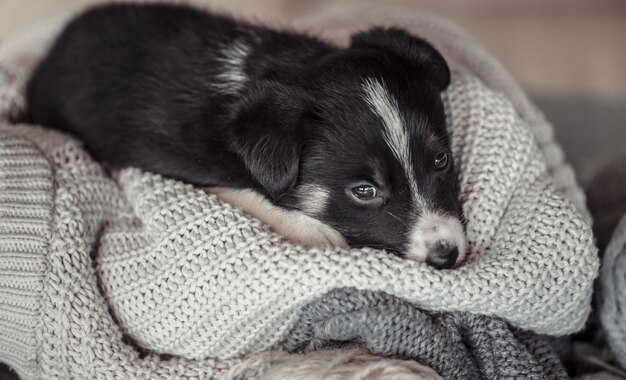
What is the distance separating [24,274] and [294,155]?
0.71 meters

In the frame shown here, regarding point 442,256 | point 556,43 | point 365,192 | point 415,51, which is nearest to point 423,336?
point 442,256

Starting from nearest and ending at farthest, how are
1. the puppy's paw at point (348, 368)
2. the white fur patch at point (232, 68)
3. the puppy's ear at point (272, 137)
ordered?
the puppy's paw at point (348, 368)
the puppy's ear at point (272, 137)
the white fur patch at point (232, 68)

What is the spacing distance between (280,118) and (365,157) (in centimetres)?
23

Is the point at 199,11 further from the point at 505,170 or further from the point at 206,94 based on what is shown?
the point at 505,170

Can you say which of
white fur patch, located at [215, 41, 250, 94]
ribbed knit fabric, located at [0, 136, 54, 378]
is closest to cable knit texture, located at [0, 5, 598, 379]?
ribbed knit fabric, located at [0, 136, 54, 378]

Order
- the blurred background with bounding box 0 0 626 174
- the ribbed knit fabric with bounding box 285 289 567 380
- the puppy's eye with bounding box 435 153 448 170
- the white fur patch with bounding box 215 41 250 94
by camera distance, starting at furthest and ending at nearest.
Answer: the blurred background with bounding box 0 0 626 174 < the white fur patch with bounding box 215 41 250 94 < the puppy's eye with bounding box 435 153 448 170 < the ribbed knit fabric with bounding box 285 289 567 380

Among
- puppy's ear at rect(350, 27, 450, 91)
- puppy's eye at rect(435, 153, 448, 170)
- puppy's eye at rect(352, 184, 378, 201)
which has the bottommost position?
puppy's eye at rect(352, 184, 378, 201)

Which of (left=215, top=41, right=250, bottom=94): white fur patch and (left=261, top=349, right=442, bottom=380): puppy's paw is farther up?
(left=215, top=41, right=250, bottom=94): white fur patch

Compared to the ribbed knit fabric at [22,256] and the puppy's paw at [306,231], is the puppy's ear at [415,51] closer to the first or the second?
the puppy's paw at [306,231]

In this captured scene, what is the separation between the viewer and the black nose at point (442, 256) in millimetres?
1516

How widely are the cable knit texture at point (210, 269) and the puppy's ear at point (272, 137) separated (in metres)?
0.11

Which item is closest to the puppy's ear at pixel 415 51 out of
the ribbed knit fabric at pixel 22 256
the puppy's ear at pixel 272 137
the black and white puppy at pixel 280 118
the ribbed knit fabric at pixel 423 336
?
the black and white puppy at pixel 280 118

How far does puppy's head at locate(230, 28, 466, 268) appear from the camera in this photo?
5.08 feet

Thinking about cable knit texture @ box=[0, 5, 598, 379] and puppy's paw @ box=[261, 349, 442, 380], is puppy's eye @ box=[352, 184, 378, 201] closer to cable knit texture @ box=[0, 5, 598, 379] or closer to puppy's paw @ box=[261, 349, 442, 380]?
cable knit texture @ box=[0, 5, 598, 379]
